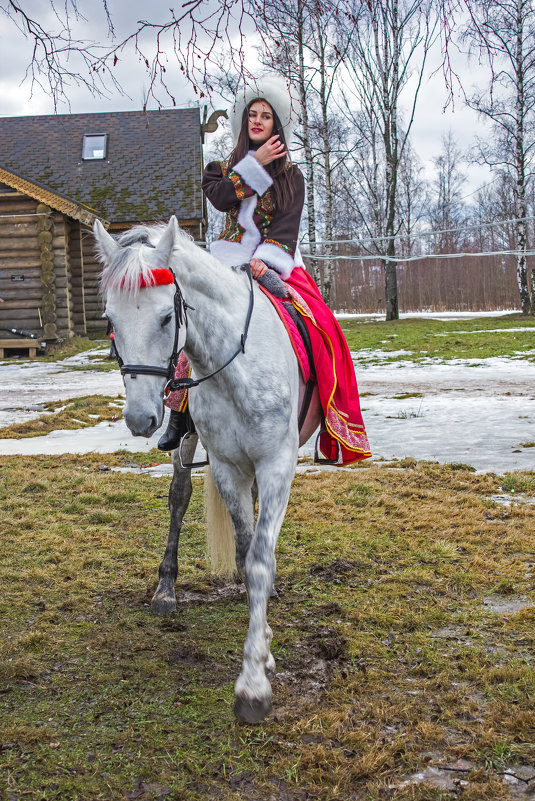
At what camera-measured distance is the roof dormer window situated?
24.7 m

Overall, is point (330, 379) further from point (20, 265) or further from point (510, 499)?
point (20, 265)

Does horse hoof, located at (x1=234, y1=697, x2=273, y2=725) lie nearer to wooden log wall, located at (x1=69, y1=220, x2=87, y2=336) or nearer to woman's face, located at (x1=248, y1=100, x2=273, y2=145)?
woman's face, located at (x1=248, y1=100, x2=273, y2=145)

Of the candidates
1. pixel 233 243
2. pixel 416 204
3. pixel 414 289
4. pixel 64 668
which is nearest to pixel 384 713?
pixel 64 668

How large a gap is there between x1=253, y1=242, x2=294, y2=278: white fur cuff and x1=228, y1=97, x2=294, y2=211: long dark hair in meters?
0.22

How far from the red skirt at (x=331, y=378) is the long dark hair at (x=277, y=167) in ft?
1.27

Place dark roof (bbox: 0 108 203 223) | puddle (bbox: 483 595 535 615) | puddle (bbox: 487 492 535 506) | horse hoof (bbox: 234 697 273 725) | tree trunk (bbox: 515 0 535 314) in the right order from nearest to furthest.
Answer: horse hoof (bbox: 234 697 273 725) → puddle (bbox: 483 595 535 615) → puddle (bbox: 487 492 535 506) → tree trunk (bbox: 515 0 535 314) → dark roof (bbox: 0 108 203 223)

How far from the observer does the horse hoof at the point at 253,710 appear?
2.40 metres

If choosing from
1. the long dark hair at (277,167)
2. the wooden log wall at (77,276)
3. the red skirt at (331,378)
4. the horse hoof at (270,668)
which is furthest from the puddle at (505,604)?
the wooden log wall at (77,276)

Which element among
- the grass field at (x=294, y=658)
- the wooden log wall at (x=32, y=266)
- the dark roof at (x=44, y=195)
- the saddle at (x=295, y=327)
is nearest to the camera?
the grass field at (x=294, y=658)

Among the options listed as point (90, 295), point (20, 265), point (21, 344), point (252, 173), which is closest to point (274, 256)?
point (252, 173)

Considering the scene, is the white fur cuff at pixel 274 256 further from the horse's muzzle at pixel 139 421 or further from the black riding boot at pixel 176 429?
the horse's muzzle at pixel 139 421

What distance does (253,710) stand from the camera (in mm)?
2400

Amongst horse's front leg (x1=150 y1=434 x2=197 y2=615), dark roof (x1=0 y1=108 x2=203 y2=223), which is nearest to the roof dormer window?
dark roof (x1=0 y1=108 x2=203 y2=223)

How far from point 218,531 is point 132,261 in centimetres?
178
